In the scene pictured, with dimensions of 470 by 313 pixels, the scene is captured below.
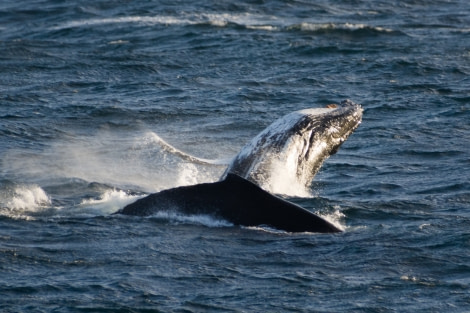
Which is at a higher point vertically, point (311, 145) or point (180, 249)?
point (311, 145)

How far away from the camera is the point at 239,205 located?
14352 millimetres

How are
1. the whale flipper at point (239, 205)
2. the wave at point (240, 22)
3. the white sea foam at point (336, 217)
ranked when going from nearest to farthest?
the whale flipper at point (239, 205) → the white sea foam at point (336, 217) → the wave at point (240, 22)

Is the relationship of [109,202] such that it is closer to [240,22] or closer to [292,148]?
[292,148]

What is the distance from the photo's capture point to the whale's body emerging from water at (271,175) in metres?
14.1

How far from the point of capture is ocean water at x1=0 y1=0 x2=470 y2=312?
13.1 meters

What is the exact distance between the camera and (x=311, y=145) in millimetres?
16094

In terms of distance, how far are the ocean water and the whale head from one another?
701 mm

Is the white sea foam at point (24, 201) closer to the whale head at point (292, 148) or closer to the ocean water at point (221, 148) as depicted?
the ocean water at point (221, 148)

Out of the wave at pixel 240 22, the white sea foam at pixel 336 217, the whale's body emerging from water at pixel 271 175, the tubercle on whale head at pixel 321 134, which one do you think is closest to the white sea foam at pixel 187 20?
the wave at pixel 240 22

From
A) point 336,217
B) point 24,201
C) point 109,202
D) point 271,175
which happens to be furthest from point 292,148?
point 24,201

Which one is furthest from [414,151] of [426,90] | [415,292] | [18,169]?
[415,292]

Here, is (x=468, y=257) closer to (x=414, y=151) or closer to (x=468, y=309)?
(x=468, y=309)

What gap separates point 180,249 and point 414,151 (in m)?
8.76

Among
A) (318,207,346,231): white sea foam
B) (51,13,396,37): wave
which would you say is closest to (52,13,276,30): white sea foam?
(51,13,396,37): wave
